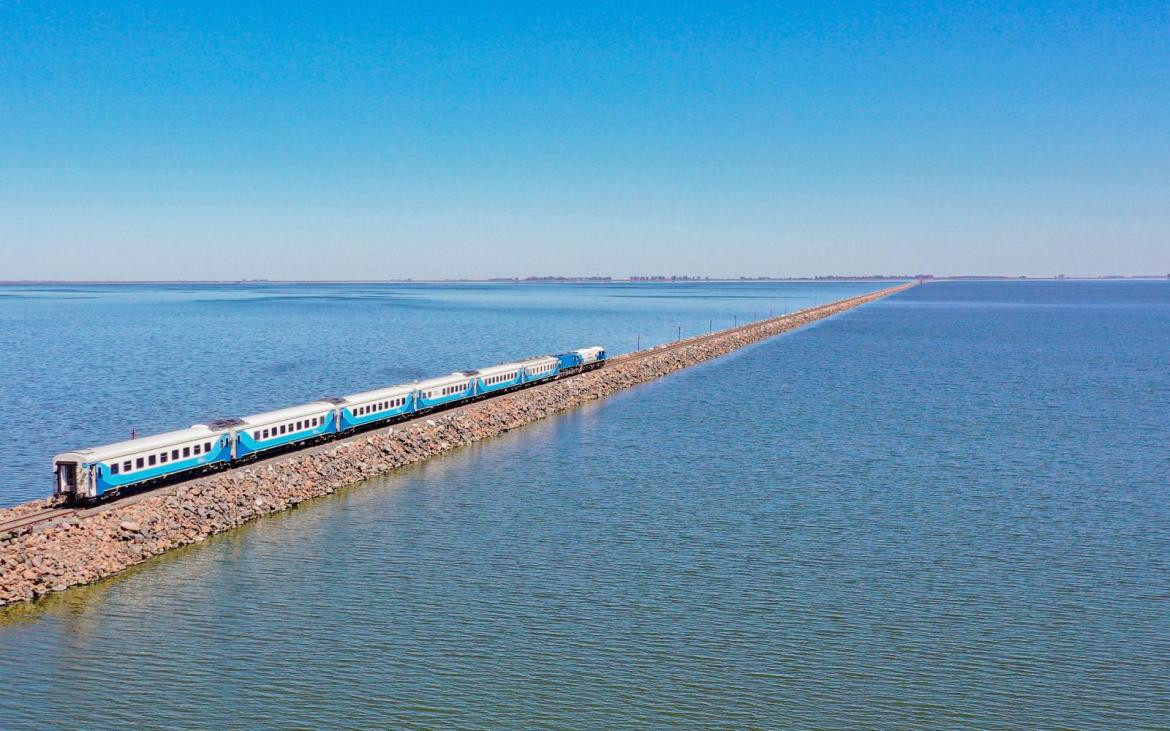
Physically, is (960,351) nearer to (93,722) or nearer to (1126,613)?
(1126,613)

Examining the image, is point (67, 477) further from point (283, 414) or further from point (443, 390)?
point (443, 390)

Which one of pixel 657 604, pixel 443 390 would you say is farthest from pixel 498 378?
pixel 657 604

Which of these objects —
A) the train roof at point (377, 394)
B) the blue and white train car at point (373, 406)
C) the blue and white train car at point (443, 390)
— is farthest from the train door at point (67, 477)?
the blue and white train car at point (443, 390)

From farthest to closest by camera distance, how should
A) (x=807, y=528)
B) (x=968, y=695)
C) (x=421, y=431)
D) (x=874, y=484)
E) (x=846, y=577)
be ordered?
(x=421, y=431) < (x=874, y=484) < (x=807, y=528) < (x=846, y=577) < (x=968, y=695)

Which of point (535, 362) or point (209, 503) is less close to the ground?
point (535, 362)

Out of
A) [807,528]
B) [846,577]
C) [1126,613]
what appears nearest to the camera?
[1126,613]

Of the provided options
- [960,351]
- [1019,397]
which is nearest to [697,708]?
[1019,397]

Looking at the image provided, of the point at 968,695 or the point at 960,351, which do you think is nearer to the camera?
the point at 968,695
